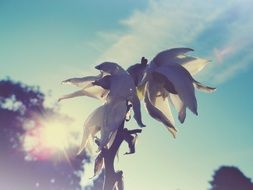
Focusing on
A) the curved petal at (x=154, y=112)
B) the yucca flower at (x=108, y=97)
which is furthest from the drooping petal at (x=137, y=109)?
the curved petal at (x=154, y=112)

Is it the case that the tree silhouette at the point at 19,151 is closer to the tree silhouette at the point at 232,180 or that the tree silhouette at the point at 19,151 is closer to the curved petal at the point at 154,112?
the tree silhouette at the point at 232,180

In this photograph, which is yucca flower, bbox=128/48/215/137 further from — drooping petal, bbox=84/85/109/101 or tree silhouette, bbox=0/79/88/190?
tree silhouette, bbox=0/79/88/190

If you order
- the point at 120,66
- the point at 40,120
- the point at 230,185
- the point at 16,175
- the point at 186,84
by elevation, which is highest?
the point at 40,120

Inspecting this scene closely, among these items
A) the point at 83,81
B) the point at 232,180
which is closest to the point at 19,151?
the point at 232,180

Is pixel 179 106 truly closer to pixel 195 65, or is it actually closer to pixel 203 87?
pixel 203 87

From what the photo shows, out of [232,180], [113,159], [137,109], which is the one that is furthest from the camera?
[232,180]

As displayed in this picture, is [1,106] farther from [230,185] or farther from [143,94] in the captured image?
[143,94]

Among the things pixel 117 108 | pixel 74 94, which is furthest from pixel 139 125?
pixel 74 94
